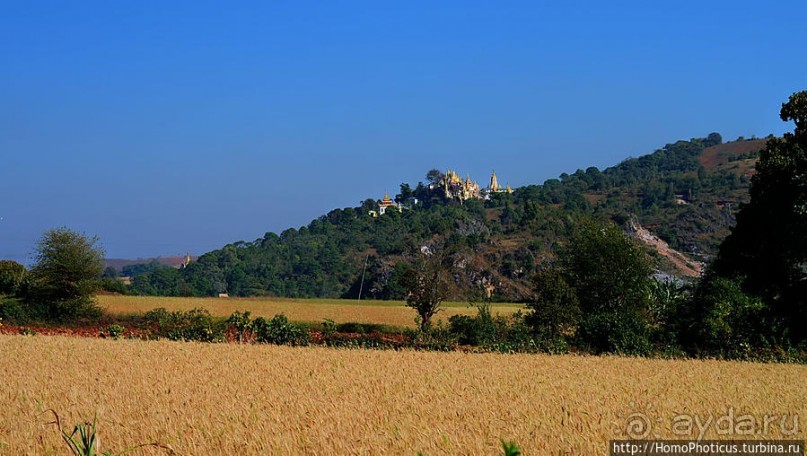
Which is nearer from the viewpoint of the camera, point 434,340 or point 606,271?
point 434,340

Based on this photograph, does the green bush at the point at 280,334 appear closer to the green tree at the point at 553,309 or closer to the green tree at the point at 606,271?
the green tree at the point at 553,309

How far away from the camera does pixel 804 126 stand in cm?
3256

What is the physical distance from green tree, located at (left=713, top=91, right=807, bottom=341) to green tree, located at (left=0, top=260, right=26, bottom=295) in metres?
40.1

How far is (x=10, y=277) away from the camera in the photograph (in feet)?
173

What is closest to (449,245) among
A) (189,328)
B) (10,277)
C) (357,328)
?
(10,277)

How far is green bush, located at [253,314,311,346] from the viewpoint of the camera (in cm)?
3031

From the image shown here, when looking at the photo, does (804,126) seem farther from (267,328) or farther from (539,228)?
(539,228)

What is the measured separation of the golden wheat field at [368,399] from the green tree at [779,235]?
968cm

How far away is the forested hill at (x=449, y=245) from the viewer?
406 feet

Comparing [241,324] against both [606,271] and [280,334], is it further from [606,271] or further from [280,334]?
[606,271]

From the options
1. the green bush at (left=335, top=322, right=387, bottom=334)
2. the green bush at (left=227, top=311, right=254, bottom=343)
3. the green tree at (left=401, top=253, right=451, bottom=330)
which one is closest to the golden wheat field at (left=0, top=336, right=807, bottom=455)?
the green bush at (left=227, top=311, right=254, bottom=343)

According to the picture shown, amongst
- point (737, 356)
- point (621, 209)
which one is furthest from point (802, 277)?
point (621, 209)

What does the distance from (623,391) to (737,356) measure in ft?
47.7

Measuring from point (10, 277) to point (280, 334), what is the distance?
30.3 meters
